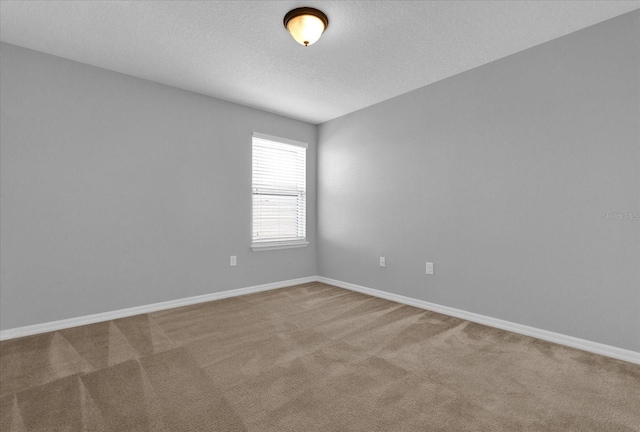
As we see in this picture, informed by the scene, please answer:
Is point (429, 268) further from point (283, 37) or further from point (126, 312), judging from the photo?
point (126, 312)

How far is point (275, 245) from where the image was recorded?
431cm

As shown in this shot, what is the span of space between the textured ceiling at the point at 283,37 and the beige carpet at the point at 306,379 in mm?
2460

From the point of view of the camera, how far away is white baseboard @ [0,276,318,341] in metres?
2.64

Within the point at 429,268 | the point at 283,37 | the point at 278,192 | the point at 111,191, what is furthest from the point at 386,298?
the point at 111,191

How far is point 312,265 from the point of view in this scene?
4.77 m

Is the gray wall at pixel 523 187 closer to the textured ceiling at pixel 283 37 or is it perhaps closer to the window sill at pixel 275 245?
the textured ceiling at pixel 283 37

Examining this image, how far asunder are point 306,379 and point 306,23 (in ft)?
7.88

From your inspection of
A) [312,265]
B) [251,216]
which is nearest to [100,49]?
[251,216]

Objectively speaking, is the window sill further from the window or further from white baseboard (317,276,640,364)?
white baseboard (317,276,640,364)

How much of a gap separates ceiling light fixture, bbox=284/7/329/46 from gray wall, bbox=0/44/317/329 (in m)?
1.87

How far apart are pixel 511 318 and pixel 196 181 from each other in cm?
354

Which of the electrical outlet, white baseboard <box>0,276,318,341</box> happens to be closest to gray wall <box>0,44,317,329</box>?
white baseboard <box>0,276,318,341</box>

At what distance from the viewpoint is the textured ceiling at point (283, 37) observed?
218 centimetres

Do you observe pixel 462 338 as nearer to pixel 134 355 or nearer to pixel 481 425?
pixel 481 425
